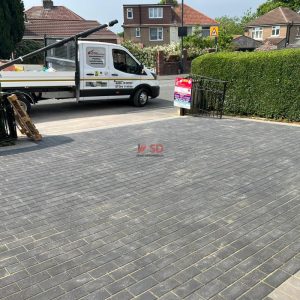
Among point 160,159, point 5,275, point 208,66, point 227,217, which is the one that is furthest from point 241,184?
point 208,66

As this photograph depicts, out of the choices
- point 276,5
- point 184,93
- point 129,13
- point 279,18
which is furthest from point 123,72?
point 276,5

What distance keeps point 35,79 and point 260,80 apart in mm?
6907

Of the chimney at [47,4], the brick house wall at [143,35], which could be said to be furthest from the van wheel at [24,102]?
the brick house wall at [143,35]

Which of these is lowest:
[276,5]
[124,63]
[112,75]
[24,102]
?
[24,102]

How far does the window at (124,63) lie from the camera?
13234 millimetres

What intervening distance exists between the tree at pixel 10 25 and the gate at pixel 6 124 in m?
19.3

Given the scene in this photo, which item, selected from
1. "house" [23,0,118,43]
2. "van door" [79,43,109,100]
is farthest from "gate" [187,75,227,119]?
"house" [23,0,118,43]

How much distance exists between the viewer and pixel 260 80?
10688 millimetres

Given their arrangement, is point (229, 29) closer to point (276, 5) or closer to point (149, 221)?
point (276, 5)

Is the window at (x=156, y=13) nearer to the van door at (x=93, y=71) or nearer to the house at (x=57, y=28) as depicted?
the house at (x=57, y=28)

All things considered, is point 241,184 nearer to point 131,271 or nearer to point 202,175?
point 202,175

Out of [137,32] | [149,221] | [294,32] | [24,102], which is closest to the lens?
[149,221]

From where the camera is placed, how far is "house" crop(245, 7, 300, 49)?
53.0 meters

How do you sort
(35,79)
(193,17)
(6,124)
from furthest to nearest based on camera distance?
(193,17) → (35,79) → (6,124)
